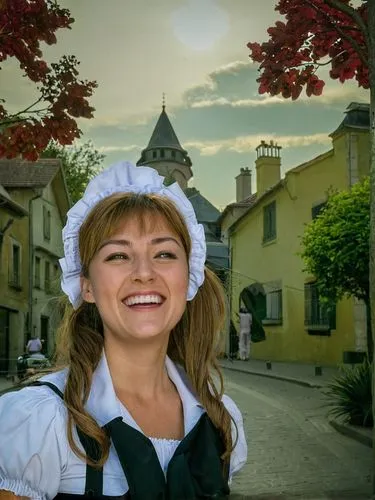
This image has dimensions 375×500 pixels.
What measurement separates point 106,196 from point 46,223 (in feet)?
89.5

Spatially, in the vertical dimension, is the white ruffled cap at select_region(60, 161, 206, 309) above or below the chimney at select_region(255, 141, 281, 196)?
below

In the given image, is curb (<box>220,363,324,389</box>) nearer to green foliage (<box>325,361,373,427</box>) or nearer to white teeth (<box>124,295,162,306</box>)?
green foliage (<box>325,361,373,427</box>)

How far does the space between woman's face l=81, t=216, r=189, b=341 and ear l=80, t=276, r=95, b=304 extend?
23 millimetres

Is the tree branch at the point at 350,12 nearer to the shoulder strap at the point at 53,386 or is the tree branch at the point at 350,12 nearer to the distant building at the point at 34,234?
the shoulder strap at the point at 53,386

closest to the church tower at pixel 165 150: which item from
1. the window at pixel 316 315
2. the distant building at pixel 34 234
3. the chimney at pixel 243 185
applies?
the chimney at pixel 243 185

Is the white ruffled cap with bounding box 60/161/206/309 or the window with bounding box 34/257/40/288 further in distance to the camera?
the window with bounding box 34/257/40/288

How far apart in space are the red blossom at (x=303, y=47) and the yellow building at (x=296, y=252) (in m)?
11.2

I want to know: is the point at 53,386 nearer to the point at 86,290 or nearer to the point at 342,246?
the point at 86,290

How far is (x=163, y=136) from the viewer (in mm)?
81438

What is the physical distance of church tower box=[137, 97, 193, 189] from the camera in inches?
3165

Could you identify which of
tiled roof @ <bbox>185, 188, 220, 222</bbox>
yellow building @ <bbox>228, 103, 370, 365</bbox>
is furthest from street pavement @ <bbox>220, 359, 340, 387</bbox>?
tiled roof @ <bbox>185, 188, 220, 222</bbox>

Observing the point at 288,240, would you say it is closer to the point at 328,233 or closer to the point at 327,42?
the point at 328,233

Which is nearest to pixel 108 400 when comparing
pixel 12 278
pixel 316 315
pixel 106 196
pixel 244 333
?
pixel 106 196

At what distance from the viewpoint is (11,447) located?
4.91 ft
